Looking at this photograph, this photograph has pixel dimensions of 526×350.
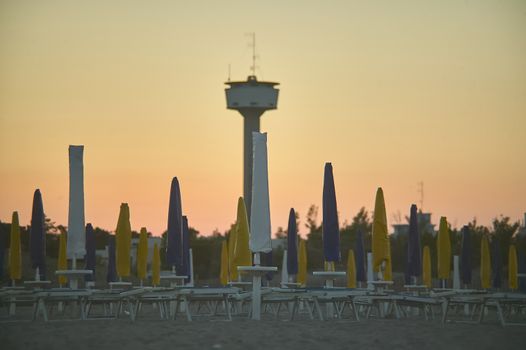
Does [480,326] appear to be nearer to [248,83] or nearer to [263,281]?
[263,281]

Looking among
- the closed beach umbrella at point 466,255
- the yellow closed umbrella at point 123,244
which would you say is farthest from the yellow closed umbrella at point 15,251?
the closed beach umbrella at point 466,255

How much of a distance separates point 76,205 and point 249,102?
8019 cm

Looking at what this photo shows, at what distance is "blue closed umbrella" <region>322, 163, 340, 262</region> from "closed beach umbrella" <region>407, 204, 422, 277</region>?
3.68 m

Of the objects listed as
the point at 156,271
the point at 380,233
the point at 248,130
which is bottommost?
the point at 156,271

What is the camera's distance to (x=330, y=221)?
58.8ft

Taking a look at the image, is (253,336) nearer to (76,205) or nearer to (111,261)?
(76,205)

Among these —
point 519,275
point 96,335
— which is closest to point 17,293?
point 96,335

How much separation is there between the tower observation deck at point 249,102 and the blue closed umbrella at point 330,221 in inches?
3152

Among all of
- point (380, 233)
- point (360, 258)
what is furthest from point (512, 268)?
point (380, 233)

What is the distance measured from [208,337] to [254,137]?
4.49m

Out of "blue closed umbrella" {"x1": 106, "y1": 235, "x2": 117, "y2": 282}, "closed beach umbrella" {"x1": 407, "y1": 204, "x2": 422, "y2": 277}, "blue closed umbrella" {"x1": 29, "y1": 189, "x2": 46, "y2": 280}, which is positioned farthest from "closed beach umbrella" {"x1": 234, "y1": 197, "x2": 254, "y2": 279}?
"blue closed umbrella" {"x1": 106, "y1": 235, "x2": 117, "y2": 282}

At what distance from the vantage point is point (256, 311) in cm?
1683

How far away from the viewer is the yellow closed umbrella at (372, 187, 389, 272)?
19.7m

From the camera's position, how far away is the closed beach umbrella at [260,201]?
1678 cm
